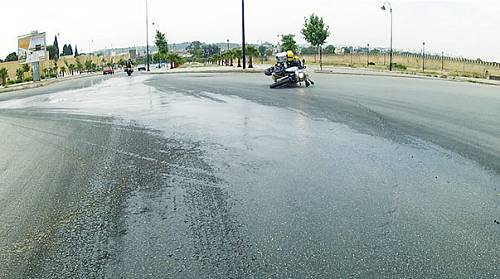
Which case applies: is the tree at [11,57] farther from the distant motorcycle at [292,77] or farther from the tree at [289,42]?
the distant motorcycle at [292,77]

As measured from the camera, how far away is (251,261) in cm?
380

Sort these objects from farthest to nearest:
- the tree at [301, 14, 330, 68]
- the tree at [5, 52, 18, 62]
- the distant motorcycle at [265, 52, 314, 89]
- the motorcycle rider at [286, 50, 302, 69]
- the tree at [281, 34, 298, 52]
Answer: the tree at [5, 52, 18, 62]
the tree at [281, 34, 298, 52]
the tree at [301, 14, 330, 68]
the motorcycle rider at [286, 50, 302, 69]
the distant motorcycle at [265, 52, 314, 89]

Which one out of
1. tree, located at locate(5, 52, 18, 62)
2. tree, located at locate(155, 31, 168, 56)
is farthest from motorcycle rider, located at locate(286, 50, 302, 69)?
tree, located at locate(5, 52, 18, 62)

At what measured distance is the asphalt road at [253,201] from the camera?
3.81 m

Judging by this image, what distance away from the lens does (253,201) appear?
5.38m

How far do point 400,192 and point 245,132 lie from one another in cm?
501

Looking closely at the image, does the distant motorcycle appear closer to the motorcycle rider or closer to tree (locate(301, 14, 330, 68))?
the motorcycle rider

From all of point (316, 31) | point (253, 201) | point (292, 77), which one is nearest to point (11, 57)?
point (316, 31)

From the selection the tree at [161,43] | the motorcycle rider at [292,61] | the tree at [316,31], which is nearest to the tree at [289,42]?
the tree at [316,31]

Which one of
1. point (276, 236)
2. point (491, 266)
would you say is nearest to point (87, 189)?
point (276, 236)

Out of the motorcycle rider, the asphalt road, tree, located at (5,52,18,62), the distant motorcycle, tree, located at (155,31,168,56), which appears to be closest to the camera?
the asphalt road

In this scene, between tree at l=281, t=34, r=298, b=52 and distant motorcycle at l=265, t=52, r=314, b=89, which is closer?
distant motorcycle at l=265, t=52, r=314, b=89

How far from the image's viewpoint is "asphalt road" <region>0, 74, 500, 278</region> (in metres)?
3.81

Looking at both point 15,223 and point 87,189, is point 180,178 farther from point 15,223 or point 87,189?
point 15,223
